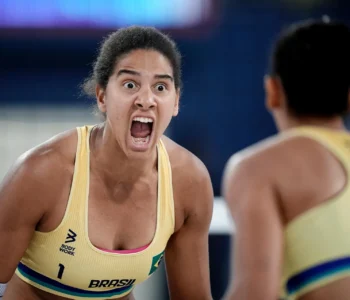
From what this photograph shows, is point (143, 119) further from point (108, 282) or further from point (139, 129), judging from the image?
point (108, 282)

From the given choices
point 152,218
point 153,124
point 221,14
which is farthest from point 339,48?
point 221,14

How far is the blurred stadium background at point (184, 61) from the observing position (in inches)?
259

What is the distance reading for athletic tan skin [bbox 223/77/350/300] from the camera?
2037 mm

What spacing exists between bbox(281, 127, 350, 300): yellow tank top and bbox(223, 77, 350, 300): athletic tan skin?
16 millimetres

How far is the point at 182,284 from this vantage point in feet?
10.5

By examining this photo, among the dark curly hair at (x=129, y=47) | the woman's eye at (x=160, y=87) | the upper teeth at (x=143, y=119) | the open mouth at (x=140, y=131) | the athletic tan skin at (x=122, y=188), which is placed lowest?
the athletic tan skin at (x=122, y=188)

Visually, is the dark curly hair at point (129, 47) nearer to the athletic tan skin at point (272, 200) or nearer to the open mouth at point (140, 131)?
the open mouth at point (140, 131)

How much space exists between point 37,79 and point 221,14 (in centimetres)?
158

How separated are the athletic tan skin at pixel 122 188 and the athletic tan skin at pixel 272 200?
2.73 feet

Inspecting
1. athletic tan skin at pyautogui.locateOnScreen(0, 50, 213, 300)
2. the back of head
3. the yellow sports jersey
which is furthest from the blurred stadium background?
the back of head

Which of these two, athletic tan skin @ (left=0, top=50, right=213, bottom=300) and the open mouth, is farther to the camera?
the open mouth

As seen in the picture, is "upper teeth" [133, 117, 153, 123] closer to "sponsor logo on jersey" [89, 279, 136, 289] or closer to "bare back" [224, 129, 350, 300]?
"sponsor logo on jersey" [89, 279, 136, 289]

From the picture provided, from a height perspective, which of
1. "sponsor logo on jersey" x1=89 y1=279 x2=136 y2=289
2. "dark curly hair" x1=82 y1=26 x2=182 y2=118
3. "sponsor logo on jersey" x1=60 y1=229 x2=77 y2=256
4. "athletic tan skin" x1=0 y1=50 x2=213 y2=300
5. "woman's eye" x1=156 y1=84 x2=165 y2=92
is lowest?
"sponsor logo on jersey" x1=89 y1=279 x2=136 y2=289

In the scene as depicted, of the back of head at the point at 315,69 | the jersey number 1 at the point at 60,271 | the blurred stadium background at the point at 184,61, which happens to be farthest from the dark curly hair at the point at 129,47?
the blurred stadium background at the point at 184,61
